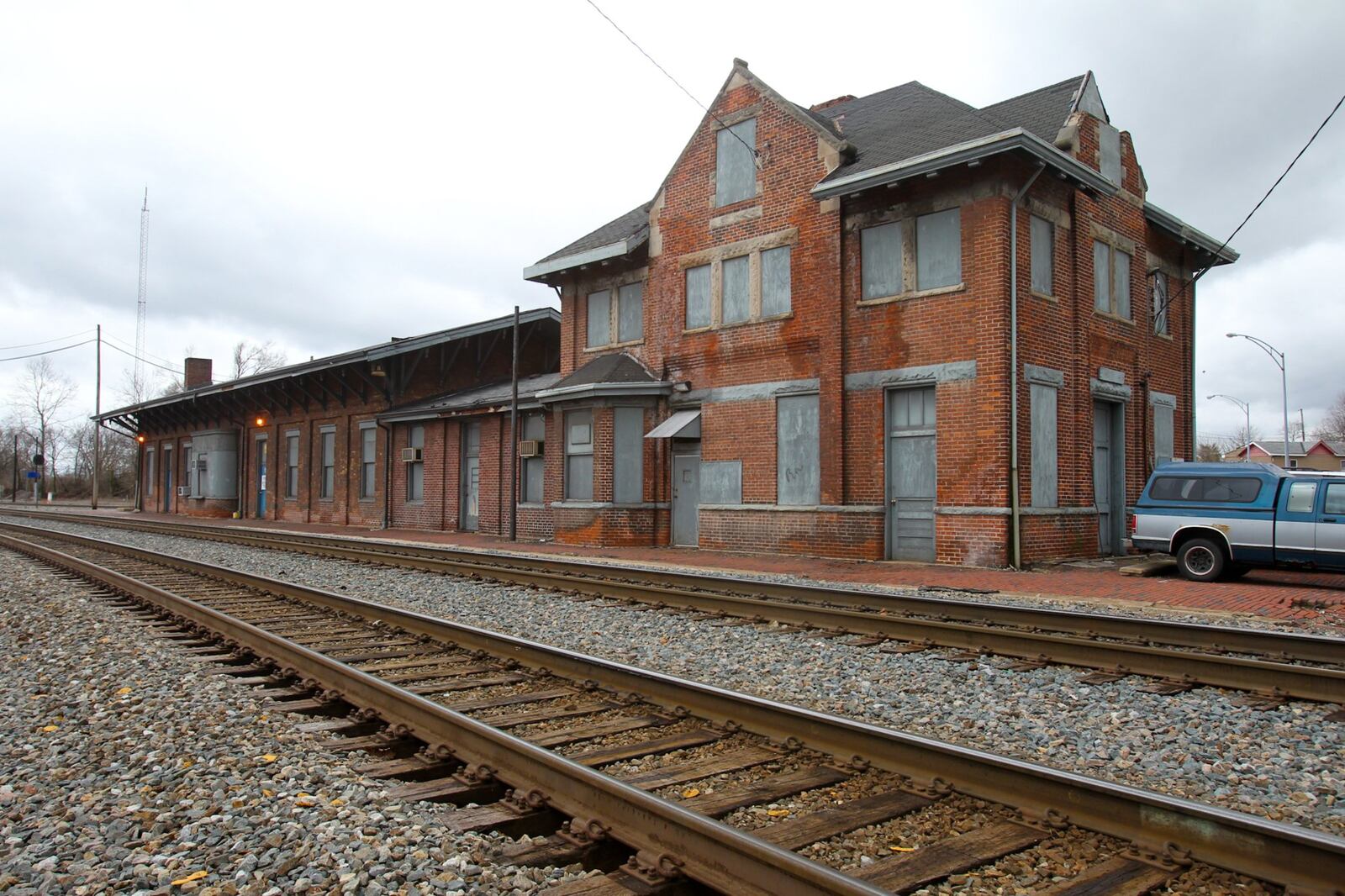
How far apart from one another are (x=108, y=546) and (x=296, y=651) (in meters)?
14.0

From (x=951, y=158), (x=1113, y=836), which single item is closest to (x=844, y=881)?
(x=1113, y=836)

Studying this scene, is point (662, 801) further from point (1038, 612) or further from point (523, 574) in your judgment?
point (523, 574)

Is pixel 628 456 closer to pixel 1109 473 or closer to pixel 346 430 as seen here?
pixel 1109 473

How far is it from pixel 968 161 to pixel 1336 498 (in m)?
7.11

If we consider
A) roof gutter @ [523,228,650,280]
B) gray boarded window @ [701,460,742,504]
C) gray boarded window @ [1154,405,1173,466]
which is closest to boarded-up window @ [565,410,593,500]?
gray boarded window @ [701,460,742,504]

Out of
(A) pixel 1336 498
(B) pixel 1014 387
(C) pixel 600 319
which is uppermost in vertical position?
(C) pixel 600 319

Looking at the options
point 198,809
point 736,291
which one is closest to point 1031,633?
point 198,809

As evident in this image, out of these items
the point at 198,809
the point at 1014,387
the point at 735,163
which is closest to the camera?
the point at 198,809

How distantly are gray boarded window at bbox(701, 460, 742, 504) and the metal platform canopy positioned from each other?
0.66 meters

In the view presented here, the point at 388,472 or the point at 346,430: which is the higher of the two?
the point at 346,430

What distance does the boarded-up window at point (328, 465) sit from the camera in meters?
32.0

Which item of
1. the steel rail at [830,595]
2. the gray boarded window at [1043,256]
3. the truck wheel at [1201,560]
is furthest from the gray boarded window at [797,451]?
the truck wheel at [1201,560]

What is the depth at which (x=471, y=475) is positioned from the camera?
26.5 m

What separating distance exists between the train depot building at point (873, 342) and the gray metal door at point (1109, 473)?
0.05 metres
